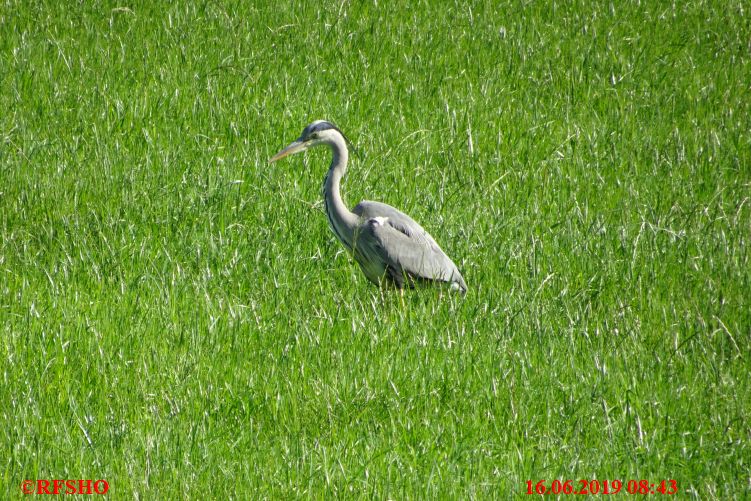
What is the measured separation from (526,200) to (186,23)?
4.05 meters

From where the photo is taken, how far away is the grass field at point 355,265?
4039mm

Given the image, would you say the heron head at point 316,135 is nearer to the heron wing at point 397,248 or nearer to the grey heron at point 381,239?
the grey heron at point 381,239

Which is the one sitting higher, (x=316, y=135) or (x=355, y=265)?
(x=316, y=135)

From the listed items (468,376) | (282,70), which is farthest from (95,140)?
(468,376)
